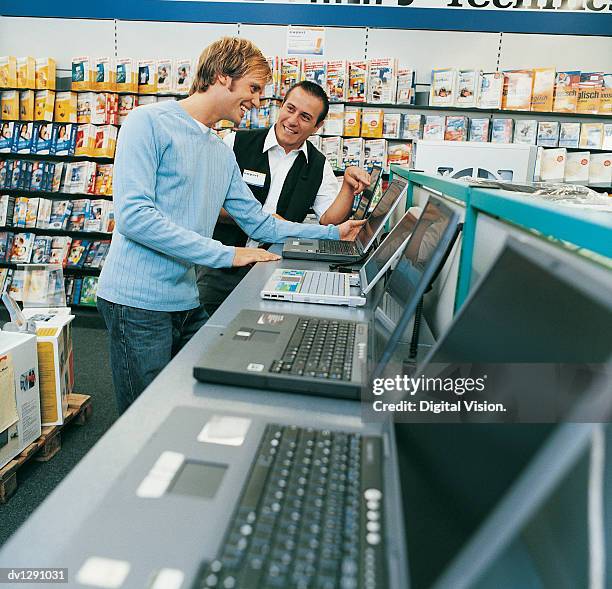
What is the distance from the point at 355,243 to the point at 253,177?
67 centimetres

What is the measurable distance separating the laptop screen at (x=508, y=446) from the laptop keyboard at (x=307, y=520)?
0.20 ft

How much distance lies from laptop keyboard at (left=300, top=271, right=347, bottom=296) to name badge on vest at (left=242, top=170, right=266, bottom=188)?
106cm

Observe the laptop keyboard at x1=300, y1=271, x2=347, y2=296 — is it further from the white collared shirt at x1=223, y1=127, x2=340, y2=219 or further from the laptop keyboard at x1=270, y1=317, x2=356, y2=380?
the white collared shirt at x1=223, y1=127, x2=340, y2=219

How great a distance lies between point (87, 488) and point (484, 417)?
0.49 meters

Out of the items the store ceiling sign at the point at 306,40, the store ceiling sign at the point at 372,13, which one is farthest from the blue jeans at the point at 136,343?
the store ceiling sign at the point at 372,13

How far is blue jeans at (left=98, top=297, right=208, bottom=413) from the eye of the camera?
5.72 feet

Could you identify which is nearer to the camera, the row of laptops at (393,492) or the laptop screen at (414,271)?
the row of laptops at (393,492)

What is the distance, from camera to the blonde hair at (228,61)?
5.49 feet

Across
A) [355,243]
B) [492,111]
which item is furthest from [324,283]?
[492,111]

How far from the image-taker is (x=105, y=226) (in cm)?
467

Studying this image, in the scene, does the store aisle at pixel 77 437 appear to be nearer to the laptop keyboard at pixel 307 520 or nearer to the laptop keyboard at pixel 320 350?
the laptop keyboard at pixel 320 350

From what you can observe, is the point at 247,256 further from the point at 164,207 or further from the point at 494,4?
the point at 494,4

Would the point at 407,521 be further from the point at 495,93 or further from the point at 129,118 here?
the point at 495,93

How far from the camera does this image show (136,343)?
1.75 m
